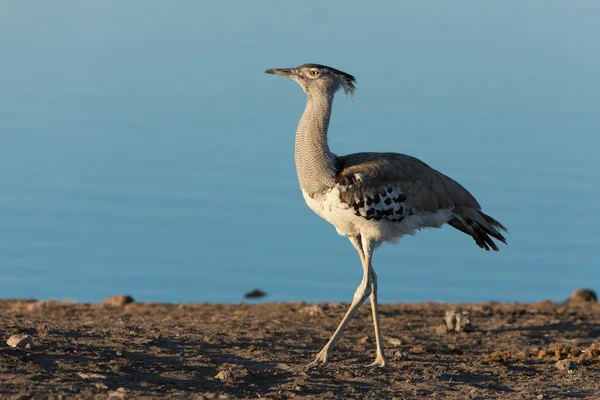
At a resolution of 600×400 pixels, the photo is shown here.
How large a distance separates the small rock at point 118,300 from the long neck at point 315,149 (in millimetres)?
5796

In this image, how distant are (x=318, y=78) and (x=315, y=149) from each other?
69 centimetres

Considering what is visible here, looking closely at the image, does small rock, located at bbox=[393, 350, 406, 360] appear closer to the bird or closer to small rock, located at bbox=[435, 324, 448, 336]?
the bird

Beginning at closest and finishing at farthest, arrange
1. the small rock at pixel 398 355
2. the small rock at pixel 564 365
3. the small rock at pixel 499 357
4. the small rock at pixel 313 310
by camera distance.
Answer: the small rock at pixel 564 365 → the small rock at pixel 398 355 → the small rock at pixel 499 357 → the small rock at pixel 313 310

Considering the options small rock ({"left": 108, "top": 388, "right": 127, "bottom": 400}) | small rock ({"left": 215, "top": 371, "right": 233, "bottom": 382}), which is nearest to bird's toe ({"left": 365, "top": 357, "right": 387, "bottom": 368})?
small rock ({"left": 215, "top": 371, "right": 233, "bottom": 382})

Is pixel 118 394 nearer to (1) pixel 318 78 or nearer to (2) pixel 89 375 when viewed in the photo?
(2) pixel 89 375

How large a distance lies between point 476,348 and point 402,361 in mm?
1389

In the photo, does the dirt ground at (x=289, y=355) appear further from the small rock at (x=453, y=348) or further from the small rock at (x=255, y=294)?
the small rock at (x=255, y=294)

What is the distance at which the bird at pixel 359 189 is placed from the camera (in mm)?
8008

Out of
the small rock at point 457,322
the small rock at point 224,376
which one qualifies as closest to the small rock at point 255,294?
the small rock at point 457,322

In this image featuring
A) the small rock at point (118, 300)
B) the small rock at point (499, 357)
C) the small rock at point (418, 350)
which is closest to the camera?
the small rock at point (499, 357)

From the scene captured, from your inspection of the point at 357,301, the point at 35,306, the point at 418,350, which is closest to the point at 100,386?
the point at 357,301

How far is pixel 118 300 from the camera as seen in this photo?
13.3m

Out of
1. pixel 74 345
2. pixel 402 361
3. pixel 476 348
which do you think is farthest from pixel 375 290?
pixel 74 345

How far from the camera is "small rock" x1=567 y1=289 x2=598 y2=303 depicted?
1477 cm
